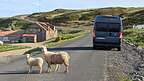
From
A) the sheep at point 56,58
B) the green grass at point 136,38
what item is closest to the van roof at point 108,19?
the green grass at point 136,38

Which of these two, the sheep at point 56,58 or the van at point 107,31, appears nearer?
the sheep at point 56,58

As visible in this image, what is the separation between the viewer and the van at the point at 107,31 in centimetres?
3994

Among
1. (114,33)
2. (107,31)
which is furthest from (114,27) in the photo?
(107,31)

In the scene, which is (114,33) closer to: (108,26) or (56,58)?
(108,26)

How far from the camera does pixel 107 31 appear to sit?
4009cm

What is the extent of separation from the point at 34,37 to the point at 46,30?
26.1 feet

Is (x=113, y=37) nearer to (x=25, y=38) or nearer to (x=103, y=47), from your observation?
(x=103, y=47)

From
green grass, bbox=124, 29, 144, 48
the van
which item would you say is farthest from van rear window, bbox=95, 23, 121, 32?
green grass, bbox=124, 29, 144, 48

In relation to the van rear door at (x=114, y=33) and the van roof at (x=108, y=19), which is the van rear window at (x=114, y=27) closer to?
the van rear door at (x=114, y=33)

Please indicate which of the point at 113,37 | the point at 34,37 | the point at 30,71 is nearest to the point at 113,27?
the point at 113,37

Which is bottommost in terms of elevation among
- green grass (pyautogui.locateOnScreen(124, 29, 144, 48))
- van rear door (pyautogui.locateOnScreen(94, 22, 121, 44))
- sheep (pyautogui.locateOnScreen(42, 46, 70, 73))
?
green grass (pyautogui.locateOnScreen(124, 29, 144, 48))

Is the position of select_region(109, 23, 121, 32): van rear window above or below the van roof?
below

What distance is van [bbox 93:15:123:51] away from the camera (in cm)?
3994

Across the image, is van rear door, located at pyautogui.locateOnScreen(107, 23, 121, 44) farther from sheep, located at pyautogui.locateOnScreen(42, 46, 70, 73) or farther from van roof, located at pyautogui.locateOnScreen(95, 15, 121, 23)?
sheep, located at pyautogui.locateOnScreen(42, 46, 70, 73)
